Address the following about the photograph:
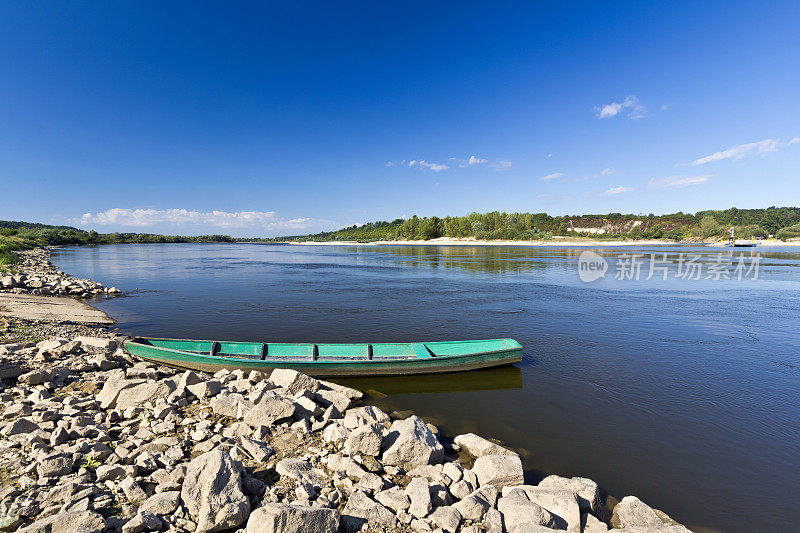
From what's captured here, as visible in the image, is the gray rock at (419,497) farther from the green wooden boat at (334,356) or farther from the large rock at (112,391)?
the large rock at (112,391)

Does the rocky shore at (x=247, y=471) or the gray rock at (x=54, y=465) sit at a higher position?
the gray rock at (x=54, y=465)

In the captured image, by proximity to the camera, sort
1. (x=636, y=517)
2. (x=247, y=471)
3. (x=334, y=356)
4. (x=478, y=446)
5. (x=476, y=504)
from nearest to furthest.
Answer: (x=476, y=504)
(x=636, y=517)
(x=247, y=471)
(x=478, y=446)
(x=334, y=356)

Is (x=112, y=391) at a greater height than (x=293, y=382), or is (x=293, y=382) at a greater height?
(x=112, y=391)

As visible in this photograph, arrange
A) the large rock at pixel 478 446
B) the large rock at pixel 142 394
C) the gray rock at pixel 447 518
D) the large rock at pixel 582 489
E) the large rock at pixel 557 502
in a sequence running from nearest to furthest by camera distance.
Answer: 1. the gray rock at pixel 447 518
2. the large rock at pixel 557 502
3. the large rock at pixel 582 489
4. the large rock at pixel 478 446
5. the large rock at pixel 142 394

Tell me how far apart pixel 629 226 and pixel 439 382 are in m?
221

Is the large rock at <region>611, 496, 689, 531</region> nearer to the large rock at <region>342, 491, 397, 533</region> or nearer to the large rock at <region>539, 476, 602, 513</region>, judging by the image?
the large rock at <region>539, 476, 602, 513</region>

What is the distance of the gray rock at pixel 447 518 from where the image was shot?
5.65 m

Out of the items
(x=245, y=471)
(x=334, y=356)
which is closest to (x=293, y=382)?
(x=334, y=356)

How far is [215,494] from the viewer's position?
5652 millimetres

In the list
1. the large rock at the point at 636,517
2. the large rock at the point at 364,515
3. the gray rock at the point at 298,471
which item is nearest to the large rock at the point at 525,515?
the large rock at the point at 636,517

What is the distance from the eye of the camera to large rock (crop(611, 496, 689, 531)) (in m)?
6.20

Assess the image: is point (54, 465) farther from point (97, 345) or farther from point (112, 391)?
point (97, 345)

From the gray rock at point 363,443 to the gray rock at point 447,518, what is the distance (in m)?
2.08

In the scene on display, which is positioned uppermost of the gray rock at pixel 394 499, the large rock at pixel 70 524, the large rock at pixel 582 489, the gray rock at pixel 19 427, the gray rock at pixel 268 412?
the gray rock at pixel 19 427
